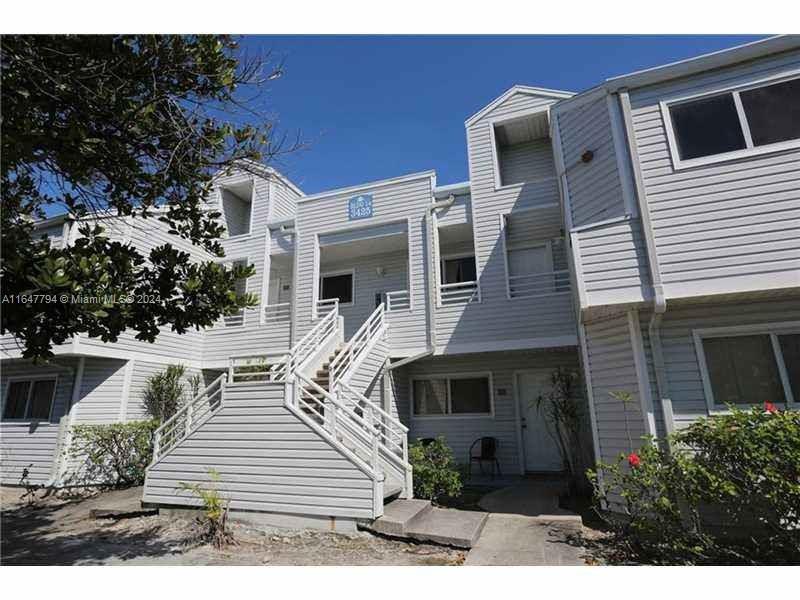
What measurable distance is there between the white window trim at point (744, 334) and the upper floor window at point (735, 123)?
8.13 ft

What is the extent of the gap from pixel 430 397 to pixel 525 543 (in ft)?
20.0

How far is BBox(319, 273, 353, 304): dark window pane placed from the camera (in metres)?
13.0

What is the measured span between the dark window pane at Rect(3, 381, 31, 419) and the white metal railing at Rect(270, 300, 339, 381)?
767 centimetres

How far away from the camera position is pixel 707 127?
6.38 meters

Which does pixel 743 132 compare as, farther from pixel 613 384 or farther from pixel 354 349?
pixel 354 349

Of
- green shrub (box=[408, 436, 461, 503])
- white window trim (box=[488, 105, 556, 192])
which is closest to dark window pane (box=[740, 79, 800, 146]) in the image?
white window trim (box=[488, 105, 556, 192])

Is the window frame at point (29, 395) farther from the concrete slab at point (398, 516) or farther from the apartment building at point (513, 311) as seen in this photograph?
the concrete slab at point (398, 516)

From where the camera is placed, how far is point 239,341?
12688mm

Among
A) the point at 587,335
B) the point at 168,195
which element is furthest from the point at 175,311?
the point at 587,335

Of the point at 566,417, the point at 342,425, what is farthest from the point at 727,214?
the point at 342,425

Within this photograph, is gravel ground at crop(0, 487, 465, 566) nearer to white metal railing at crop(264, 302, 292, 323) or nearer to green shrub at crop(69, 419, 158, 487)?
green shrub at crop(69, 419, 158, 487)

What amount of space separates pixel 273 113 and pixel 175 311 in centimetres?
263
